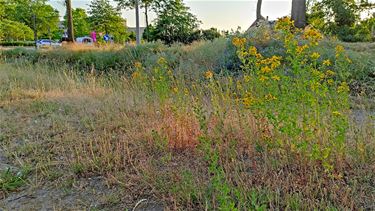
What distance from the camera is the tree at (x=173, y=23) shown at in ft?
69.4

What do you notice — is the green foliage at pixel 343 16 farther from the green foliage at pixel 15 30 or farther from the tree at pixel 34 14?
the green foliage at pixel 15 30

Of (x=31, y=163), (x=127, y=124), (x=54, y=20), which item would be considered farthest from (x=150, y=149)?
(x=54, y=20)

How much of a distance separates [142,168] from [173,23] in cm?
2100

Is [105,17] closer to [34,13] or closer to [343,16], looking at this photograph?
[34,13]

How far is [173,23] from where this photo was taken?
874 inches

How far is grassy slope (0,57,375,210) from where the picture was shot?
1887mm

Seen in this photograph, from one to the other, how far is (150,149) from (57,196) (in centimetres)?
89

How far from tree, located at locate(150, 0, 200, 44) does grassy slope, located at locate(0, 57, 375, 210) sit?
56.1 feet

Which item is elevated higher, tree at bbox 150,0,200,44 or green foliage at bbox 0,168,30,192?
tree at bbox 150,0,200,44

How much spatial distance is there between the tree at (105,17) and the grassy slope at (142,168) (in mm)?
26525

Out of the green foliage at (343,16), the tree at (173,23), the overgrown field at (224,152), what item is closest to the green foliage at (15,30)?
the tree at (173,23)

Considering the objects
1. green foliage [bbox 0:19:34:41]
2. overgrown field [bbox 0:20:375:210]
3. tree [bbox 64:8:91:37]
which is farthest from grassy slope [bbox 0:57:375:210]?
tree [bbox 64:8:91:37]

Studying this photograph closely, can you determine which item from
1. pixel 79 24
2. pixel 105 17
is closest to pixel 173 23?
pixel 105 17

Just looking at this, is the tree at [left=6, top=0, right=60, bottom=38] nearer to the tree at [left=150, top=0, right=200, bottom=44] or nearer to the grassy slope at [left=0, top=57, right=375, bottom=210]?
the tree at [left=150, top=0, right=200, bottom=44]
